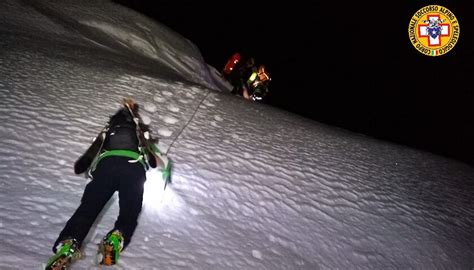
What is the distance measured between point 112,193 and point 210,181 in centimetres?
137

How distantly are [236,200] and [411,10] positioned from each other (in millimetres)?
36874

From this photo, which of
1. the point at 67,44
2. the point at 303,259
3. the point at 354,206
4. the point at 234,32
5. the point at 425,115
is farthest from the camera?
the point at 425,115

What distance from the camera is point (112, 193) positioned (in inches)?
83.8

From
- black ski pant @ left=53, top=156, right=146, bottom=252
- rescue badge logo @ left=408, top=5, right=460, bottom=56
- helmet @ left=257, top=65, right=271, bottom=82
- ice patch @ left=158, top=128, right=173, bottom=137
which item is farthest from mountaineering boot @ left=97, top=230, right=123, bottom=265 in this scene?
rescue badge logo @ left=408, top=5, right=460, bottom=56

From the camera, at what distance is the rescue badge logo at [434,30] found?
21.3 meters

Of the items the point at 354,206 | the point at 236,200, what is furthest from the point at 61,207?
the point at 354,206

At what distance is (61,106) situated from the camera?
160 inches

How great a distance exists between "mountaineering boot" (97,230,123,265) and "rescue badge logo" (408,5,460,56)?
23278 millimetres

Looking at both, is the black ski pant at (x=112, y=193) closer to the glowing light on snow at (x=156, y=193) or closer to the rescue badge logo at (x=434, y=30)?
the glowing light on snow at (x=156, y=193)

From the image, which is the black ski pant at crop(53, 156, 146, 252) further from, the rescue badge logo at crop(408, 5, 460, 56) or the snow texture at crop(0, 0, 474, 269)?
the rescue badge logo at crop(408, 5, 460, 56)

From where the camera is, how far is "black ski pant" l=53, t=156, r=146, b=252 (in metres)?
1.90

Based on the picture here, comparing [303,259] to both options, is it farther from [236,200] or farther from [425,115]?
[425,115]

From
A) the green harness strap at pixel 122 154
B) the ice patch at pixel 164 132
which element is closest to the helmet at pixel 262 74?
the ice patch at pixel 164 132

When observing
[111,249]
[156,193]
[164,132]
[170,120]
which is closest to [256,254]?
[156,193]
